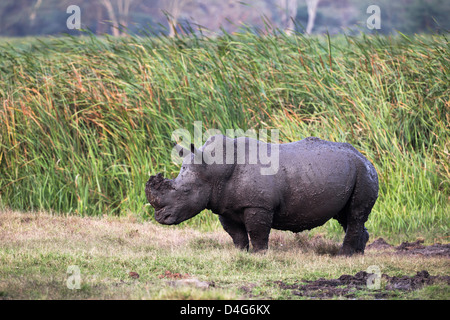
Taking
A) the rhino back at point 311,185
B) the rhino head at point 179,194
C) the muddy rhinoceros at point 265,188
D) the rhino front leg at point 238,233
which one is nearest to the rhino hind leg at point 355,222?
the muddy rhinoceros at point 265,188

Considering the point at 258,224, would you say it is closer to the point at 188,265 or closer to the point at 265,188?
the point at 265,188

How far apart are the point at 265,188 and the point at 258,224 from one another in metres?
0.35

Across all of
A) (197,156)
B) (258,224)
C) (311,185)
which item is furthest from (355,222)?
(197,156)

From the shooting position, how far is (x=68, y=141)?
9.63 meters

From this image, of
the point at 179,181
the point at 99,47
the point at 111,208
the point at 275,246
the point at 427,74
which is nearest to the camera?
the point at 179,181

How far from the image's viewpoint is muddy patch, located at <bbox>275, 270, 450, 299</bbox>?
5.31 m

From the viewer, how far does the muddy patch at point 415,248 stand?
7270 millimetres

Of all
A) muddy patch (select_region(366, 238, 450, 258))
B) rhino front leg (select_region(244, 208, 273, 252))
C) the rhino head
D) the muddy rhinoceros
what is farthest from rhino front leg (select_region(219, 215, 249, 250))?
muddy patch (select_region(366, 238, 450, 258))

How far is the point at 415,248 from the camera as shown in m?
7.64

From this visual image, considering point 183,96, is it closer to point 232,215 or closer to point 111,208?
A: point 111,208

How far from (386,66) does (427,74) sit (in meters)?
0.62

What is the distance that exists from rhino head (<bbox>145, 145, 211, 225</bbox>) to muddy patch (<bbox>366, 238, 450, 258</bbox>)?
233 centimetres

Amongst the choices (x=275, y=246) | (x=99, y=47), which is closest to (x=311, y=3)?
(x=99, y=47)

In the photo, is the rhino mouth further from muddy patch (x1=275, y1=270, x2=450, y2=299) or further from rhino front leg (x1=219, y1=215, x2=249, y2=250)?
muddy patch (x1=275, y1=270, x2=450, y2=299)
